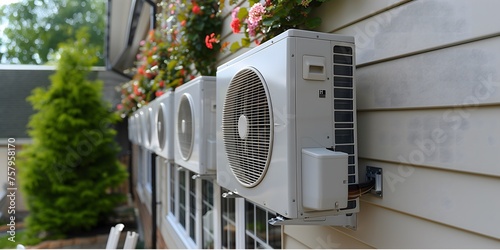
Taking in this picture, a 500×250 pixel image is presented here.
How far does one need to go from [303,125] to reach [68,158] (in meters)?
7.15

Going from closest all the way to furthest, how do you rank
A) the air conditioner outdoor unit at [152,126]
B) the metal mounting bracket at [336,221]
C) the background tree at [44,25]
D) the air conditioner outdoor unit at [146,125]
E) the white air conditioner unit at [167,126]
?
the metal mounting bracket at [336,221] < the white air conditioner unit at [167,126] < the air conditioner outdoor unit at [152,126] < the air conditioner outdoor unit at [146,125] < the background tree at [44,25]

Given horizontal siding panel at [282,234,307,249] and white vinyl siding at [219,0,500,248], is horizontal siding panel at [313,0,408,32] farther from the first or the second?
horizontal siding panel at [282,234,307,249]

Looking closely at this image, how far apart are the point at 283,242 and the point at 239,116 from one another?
82 centimetres

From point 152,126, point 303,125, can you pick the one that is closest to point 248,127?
point 303,125

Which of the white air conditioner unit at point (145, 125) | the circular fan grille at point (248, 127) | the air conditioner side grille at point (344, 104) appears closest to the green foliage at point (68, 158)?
the white air conditioner unit at point (145, 125)

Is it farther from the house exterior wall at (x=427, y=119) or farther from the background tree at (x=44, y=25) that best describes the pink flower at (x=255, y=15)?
the background tree at (x=44, y=25)

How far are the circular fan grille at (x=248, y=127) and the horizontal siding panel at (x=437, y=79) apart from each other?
38 centimetres

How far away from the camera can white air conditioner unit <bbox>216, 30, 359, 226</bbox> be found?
1151 mm

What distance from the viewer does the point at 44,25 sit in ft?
61.3

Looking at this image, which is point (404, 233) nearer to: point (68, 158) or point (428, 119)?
point (428, 119)

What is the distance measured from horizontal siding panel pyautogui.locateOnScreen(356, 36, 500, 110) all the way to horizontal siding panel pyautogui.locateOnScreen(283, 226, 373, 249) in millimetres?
503

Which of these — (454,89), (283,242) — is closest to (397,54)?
(454,89)

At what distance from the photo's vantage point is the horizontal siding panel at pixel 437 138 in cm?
95

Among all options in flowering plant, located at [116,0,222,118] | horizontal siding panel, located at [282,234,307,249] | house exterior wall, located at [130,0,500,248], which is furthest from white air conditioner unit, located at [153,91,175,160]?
house exterior wall, located at [130,0,500,248]
